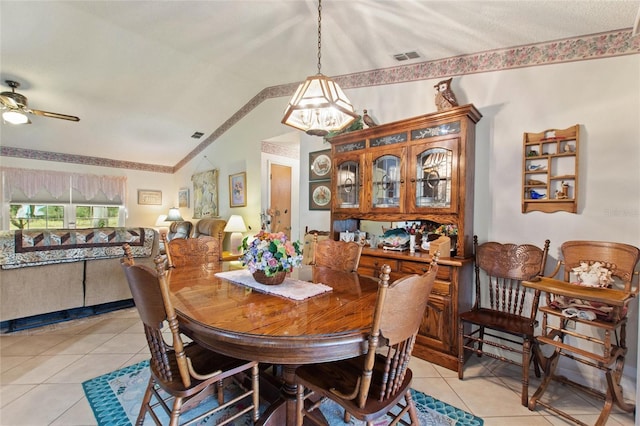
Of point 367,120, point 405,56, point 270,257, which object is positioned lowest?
point 270,257

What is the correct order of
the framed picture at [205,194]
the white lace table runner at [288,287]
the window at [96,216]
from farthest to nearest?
the window at [96,216] < the framed picture at [205,194] < the white lace table runner at [288,287]

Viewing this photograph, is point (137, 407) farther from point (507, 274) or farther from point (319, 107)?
point (507, 274)

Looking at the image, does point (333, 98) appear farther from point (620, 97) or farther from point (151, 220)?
point (151, 220)

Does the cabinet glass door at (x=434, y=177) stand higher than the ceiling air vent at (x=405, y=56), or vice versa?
the ceiling air vent at (x=405, y=56)

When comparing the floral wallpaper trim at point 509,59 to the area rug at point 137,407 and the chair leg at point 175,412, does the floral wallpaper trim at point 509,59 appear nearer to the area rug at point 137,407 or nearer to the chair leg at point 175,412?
the area rug at point 137,407

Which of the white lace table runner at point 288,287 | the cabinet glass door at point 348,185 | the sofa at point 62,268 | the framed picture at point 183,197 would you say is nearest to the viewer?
the white lace table runner at point 288,287

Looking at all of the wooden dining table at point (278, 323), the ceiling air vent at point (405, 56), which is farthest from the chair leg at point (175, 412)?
the ceiling air vent at point (405, 56)

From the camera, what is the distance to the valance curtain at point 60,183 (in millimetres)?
5332

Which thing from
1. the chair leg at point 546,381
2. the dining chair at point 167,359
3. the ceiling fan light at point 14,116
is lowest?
the chair leg at point 546,381

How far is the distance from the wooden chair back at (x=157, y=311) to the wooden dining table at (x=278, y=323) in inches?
3.3

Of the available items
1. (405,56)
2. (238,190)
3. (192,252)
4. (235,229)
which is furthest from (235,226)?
(405,56)

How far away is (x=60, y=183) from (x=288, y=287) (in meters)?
6.52

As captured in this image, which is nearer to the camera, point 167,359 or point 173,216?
point 167,359

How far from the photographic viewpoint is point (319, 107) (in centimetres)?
174
